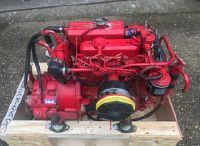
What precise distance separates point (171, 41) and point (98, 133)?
195cm

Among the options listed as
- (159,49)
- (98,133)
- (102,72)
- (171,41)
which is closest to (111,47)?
(102,72)

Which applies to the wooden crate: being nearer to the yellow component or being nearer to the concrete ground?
the yellow component

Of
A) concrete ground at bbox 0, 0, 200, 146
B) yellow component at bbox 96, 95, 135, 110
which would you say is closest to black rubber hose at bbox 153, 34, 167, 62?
yellow component at bbox 96, 95, 135, 110

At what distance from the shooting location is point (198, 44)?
345 centimetres

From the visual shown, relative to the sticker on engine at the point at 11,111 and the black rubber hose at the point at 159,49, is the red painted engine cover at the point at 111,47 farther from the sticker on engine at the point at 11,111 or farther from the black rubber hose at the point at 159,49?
the sticker on engine at the point at 11,111

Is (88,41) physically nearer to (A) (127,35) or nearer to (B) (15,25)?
(A) (127,35)

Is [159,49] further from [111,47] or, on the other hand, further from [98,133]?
[98,133]

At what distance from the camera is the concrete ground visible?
2.67 metres

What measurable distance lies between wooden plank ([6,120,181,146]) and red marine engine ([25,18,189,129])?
104mm

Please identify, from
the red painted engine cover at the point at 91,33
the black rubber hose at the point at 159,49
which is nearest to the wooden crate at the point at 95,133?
the black rubber hose at the point at 159,49

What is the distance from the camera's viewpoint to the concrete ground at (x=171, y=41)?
2672mm

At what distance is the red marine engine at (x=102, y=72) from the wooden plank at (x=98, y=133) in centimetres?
10

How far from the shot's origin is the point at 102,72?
6.08ft

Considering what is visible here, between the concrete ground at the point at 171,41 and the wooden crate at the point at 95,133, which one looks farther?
the concrete ground at the point at 171,41
